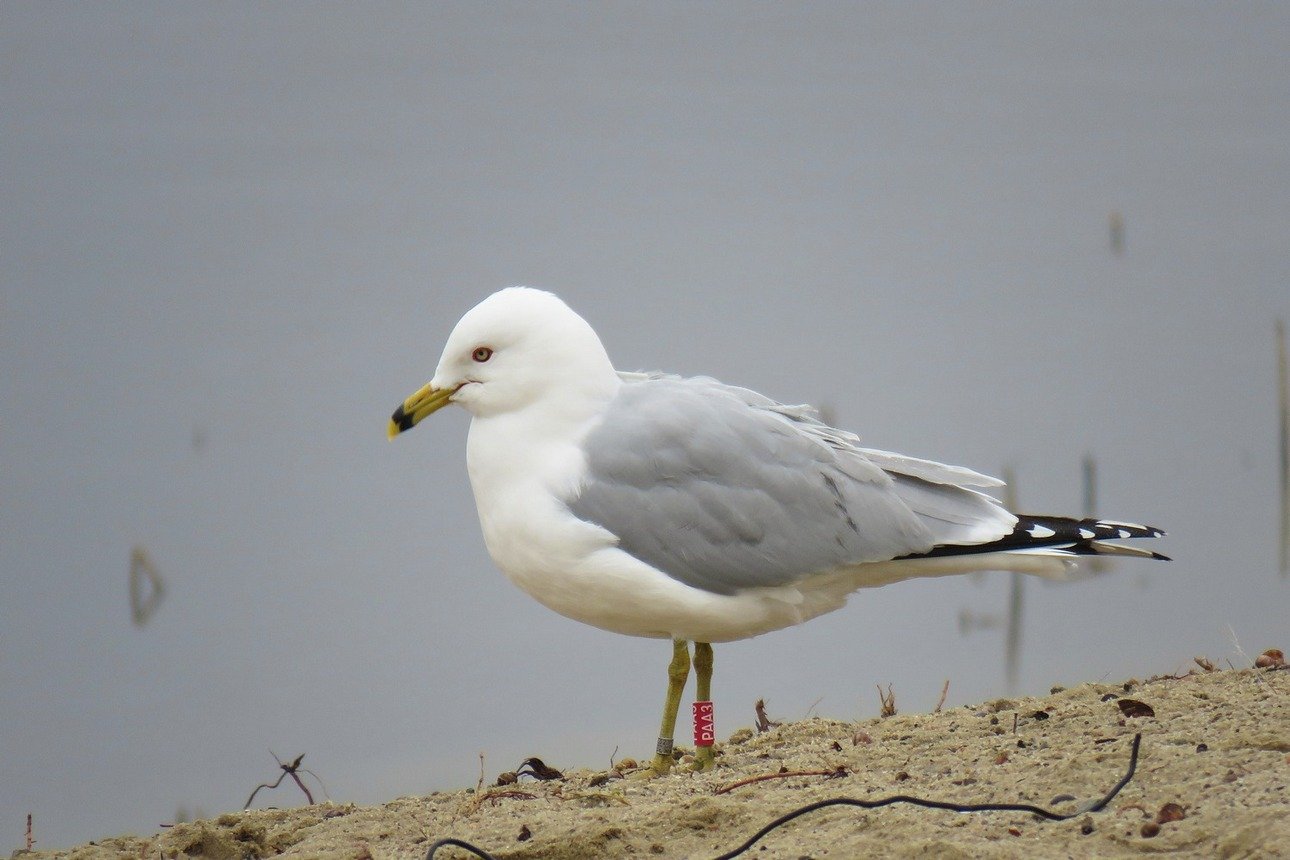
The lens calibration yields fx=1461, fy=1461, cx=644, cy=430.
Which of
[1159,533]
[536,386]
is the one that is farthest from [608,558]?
[1159,533]

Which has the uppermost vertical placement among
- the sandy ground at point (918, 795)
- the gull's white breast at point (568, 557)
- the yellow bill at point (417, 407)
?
the yellow bill at point (417, 407)

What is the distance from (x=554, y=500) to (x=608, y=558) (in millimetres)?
284

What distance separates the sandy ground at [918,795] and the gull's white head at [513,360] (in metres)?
1.44

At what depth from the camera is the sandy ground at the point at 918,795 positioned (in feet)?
12.8

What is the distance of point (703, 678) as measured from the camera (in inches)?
223

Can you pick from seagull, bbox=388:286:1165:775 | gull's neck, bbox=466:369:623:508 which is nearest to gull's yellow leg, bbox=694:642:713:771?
seagull, bbox=388:286:1165:775

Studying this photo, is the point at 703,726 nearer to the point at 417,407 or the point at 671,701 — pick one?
the point at 671,701

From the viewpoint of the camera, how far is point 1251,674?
5.63 meters

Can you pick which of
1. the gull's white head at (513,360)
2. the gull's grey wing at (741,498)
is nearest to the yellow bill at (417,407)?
the gull's white head at (513,360)

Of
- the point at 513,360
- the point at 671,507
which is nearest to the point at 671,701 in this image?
the point at 671,507

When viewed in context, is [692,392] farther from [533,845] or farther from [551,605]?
[533,845]

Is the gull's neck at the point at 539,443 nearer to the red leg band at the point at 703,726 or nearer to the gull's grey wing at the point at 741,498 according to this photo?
the gull's grey wing at the point at 741,498

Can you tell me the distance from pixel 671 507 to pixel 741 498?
274 mm

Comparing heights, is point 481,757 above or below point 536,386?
below
